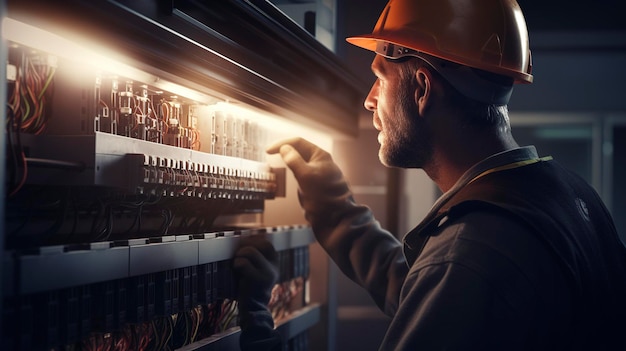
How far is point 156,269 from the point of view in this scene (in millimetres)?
1290

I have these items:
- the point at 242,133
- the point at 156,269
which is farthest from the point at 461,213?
the point at 242,133

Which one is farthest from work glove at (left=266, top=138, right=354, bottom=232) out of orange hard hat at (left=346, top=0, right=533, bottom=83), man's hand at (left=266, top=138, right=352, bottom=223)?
orange hard hat at (left=346, top=0, right=533, bottom=83)

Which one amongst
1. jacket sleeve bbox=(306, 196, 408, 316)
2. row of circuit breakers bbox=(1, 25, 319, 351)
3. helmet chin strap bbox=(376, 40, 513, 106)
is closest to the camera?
row of circuit breakers bbox=(1, 25, 319, 351)

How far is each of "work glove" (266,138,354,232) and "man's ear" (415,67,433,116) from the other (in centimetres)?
57

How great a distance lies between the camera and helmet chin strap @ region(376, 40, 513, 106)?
1.50m

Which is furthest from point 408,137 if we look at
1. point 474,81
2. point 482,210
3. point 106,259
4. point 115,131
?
point 106,259

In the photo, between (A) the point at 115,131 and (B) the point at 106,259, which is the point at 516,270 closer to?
(B) the point at 106,259

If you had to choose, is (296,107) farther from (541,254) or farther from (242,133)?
(541,254)

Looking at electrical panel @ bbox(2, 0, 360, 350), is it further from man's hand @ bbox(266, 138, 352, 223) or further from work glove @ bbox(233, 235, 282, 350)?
man's hand @ bbox(266, 138, 352, 223)

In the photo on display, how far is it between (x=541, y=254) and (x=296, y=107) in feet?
2.89

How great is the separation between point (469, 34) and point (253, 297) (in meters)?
0.77

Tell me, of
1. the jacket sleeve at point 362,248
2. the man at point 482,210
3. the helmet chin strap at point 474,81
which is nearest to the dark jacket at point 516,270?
the man at point 482,210

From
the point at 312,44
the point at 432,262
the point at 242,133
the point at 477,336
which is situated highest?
the point at 312,44

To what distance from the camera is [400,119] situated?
5.29ft
